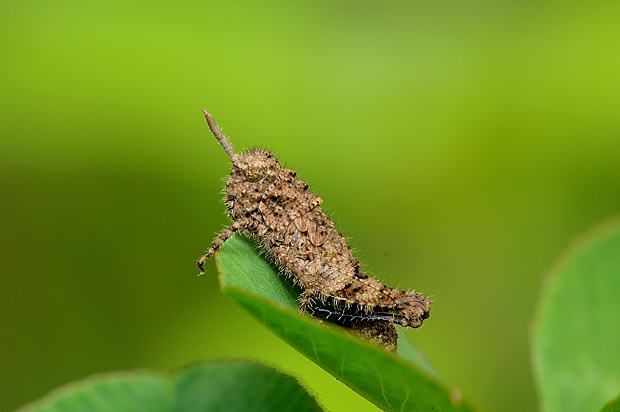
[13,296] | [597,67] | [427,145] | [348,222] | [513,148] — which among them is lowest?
[13,296]

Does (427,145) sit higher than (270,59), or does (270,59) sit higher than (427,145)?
(427,145)

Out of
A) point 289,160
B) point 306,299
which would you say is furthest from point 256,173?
point 289,160

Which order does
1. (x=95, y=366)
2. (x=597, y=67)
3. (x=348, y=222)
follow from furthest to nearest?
(x=597, y=67) → (x=348, y=222) → (x=95, y=366)

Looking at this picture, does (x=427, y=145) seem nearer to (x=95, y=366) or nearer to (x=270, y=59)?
(x=270, y=59)

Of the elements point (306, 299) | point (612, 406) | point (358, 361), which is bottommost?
point (358, 361)

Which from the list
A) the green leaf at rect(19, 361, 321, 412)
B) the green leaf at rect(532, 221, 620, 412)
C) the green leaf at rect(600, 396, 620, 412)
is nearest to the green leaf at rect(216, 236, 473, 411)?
the green leaf at rect(19, 361, 321, 412)

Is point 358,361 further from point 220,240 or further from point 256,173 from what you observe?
point 256,173

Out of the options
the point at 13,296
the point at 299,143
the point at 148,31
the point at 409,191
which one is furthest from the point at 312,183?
the point at 13,296
